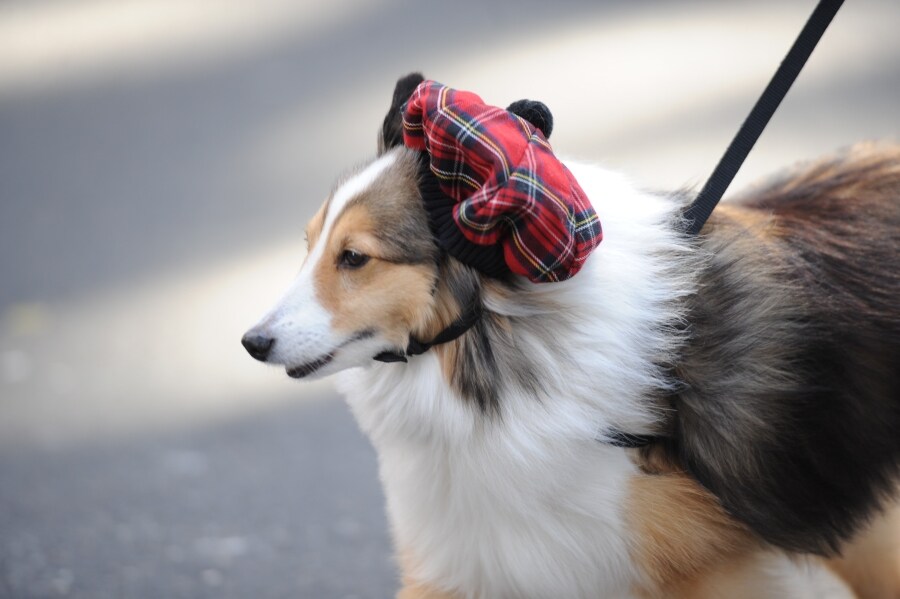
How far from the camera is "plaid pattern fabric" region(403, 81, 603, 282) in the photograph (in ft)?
7.37

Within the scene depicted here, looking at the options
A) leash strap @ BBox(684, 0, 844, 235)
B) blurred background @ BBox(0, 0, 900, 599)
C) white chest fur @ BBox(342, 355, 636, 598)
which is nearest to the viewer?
white chest fur @ BBox(342, 355, 636, 598)

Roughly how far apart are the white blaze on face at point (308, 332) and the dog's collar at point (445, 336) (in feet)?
0.16

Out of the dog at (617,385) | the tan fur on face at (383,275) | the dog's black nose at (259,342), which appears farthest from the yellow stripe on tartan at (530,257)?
the dog's black nose at (259,342)

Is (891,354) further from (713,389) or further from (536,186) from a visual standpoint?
(536,186)

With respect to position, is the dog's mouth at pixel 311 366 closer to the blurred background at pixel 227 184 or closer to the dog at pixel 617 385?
the dog at pixel 617 385

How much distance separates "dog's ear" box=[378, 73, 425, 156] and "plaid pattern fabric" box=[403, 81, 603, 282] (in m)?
0.21

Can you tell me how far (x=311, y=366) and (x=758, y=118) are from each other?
4.15 feet

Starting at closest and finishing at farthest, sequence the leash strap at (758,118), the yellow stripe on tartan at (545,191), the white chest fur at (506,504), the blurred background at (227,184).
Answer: the yellow stripe on tartan at (545,191) < the white chest fur at (506,504) < the leash strap at (758,118) < the blurred background at (227,184)

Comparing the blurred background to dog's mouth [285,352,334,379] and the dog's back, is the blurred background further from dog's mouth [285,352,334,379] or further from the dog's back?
the dog's back

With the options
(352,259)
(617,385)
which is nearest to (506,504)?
(617,385)

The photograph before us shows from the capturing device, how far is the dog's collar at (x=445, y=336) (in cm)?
244

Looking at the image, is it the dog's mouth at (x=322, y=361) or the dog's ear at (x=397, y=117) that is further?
the dog's ear at (x=397, y=117)

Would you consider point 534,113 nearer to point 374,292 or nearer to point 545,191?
point 545,191

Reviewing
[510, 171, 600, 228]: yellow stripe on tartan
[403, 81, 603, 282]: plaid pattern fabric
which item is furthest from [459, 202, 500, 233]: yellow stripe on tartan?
[510, 171, 600, 228]: yellow stripe on tartan
